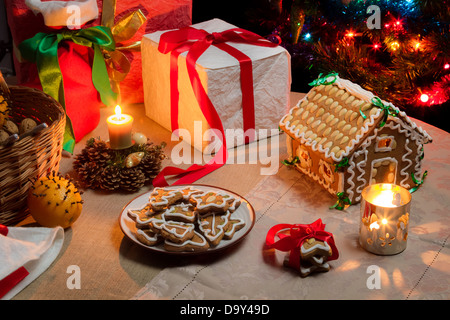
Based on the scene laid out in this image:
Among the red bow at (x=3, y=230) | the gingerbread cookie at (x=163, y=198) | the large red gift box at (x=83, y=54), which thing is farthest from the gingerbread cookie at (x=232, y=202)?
the large red gift box at (x=83, y=54)

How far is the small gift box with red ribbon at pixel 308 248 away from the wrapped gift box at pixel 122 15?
2.73ft

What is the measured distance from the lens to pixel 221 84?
1.49 metres

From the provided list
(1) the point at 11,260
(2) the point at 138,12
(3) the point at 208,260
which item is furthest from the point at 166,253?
(2) the point at 138,12

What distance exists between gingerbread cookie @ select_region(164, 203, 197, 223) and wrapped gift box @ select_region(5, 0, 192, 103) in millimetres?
640

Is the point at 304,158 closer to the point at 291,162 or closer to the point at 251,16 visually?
the point at 291,162

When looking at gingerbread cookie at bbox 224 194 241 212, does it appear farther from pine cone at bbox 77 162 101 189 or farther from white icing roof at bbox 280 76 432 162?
pine cone at bbox 77 162 101 189

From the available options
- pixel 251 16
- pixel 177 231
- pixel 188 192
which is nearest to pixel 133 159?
pixel 188 192

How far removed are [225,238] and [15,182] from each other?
18.0 inches

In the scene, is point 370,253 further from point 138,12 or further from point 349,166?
point 138,12

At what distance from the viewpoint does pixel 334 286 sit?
1.04m

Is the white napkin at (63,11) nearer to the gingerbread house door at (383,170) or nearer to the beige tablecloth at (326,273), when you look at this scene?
the beige tablecloth at (326,273)

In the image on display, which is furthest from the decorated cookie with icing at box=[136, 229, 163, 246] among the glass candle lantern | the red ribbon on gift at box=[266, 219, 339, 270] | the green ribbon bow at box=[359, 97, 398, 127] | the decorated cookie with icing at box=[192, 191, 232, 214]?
the green ribbon bow at box=[359, 97, 398, 127]

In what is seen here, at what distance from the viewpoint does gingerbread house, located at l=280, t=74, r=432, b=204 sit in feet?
4.04

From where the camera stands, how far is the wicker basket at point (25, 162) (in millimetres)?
1113
